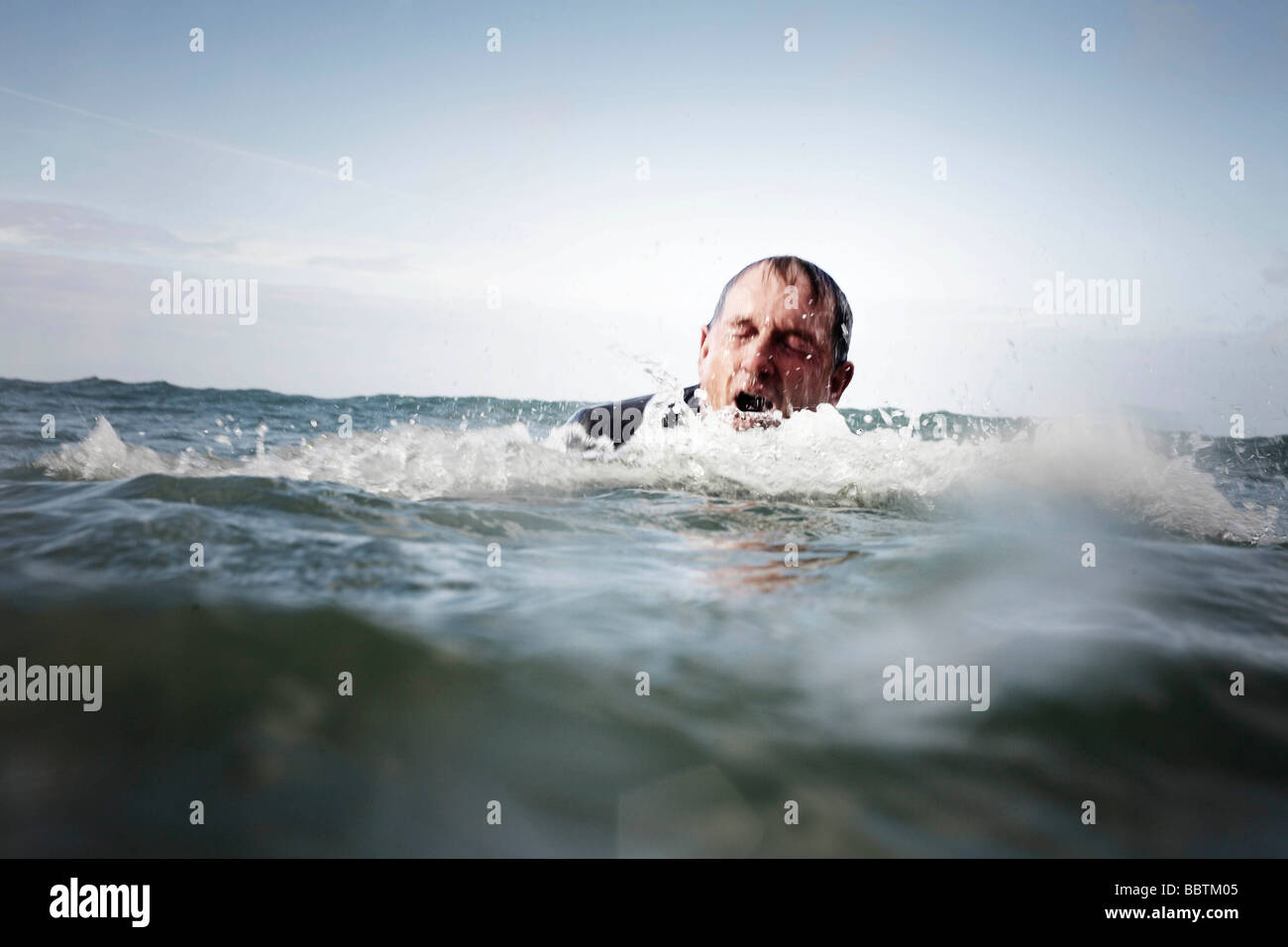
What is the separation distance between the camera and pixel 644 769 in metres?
1.27

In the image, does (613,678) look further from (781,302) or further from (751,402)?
(781,302)

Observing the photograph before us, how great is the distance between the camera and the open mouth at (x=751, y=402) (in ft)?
12.0

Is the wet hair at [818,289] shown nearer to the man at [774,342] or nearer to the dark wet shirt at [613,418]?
the man at [774,342]

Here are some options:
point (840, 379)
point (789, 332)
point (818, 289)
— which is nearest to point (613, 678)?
point (789, 332)

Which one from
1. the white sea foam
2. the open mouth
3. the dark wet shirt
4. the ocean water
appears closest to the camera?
the ocean water

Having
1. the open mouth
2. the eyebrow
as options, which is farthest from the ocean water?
the eyebrow

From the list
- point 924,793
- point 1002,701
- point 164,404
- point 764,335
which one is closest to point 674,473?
point 764,335

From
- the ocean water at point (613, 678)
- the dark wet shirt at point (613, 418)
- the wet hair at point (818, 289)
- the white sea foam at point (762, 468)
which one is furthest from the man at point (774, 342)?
the ocean water at point (613, 678)

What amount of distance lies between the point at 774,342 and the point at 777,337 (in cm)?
3

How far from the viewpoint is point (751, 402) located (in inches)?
144

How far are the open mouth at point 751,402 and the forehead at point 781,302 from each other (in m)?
0.37

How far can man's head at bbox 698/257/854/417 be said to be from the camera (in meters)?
3.54

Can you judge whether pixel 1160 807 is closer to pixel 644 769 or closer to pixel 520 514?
pixel 644 769

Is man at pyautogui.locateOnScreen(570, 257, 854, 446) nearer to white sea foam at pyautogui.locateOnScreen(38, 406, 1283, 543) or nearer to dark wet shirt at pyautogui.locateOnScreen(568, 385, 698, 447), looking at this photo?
white sea foam at pyautogui.locateOnScreen(38, 406, 1283, 543)
